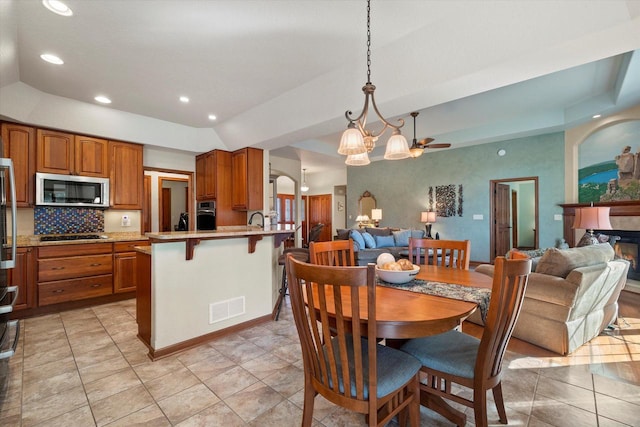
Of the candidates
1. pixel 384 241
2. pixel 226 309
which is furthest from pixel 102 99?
pixel 384 241

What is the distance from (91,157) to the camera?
3.91 meters

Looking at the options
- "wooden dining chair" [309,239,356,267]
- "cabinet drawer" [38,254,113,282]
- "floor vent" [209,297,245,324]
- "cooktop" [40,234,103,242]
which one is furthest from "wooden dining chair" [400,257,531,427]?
"cooktop" [40,234,103,242]

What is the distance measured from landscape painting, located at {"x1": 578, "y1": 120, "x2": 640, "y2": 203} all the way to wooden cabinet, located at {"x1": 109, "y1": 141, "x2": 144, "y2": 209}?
7.68 m

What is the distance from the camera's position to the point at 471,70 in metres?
2.15

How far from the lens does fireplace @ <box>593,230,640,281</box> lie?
4.43m

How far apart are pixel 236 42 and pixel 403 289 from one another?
2441 mm

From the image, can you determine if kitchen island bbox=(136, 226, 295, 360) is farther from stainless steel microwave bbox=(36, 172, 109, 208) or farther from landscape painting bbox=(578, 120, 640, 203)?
landscape painting bbox=(578, 120, 640, 203)

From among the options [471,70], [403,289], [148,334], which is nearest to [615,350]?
[403,289]

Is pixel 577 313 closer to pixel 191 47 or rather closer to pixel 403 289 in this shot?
pixel 403 289

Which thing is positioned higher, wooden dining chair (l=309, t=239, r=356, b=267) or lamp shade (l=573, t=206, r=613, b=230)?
lamp shade (l=573, t=206, r=613, b=230)

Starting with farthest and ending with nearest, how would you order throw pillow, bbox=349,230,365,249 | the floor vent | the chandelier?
1. throw pillow, bbox=349,230,365,249
2. the floor vent
3. the chandelier

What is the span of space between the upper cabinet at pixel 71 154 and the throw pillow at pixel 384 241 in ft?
15.4

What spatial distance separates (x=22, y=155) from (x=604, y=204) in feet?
27.9

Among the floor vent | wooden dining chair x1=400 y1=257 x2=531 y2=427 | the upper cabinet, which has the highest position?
the upper cabinet
